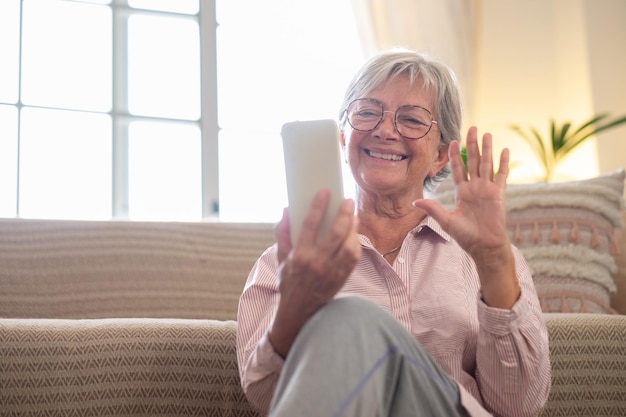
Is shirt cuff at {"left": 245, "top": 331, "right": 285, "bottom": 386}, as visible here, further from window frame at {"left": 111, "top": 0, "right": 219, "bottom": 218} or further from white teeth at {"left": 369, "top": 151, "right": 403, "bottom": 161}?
window frame at {"left": 111, "top": 0, "right": 219, "bottom": 218}

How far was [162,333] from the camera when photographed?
4.75ft

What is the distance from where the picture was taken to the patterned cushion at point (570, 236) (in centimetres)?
198

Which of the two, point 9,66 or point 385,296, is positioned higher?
point 9,66

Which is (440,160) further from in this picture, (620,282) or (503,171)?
(620,282)

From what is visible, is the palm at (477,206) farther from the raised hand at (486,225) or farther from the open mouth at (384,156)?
the open mouth at (384,156)

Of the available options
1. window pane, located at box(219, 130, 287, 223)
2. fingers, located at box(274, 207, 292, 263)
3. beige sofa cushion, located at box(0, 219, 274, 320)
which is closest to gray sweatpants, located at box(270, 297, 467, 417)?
fingers, located at box(274, 207, 292, 263)

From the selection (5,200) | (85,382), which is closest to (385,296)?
(85,382)

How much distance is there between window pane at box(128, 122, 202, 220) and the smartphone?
2698 mm

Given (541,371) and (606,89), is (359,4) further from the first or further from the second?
(541,371)

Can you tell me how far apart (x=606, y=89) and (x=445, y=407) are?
11.8 ft

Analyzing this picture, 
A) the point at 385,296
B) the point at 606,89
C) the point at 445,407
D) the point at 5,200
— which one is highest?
the point at 606,89

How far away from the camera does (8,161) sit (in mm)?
3406

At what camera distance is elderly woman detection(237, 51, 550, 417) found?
0.95 m

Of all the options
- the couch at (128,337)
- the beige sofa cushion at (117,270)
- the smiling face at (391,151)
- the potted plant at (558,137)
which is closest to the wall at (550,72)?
the potted plant at (558,137)
